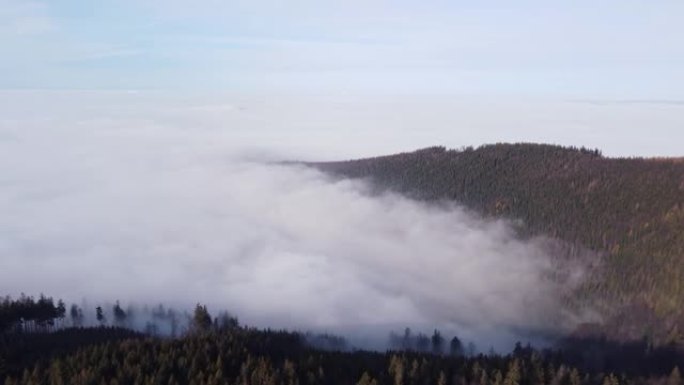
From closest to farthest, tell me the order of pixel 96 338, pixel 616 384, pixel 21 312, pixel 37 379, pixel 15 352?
pixel 37 379
pixel 616 384
pixel 15 352
pixel 96 338
pixel 21 312

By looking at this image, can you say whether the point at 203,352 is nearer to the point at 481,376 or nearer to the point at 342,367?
the point at 342,367

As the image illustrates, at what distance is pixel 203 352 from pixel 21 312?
7657 centimetres

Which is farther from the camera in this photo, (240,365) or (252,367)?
(240,365)

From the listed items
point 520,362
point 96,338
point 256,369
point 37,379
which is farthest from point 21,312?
point 520,362

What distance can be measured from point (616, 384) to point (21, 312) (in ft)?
461

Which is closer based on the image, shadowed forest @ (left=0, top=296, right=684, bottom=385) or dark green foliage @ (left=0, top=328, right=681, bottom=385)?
dark green foliage @ (left=0, top=328, right=681, bottom=385)

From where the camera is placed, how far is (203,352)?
5221 inches

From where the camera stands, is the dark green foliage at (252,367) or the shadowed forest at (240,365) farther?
the shadowed forest at (240,365)

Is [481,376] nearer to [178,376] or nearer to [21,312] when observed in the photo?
[178,376]

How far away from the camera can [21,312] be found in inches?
7288

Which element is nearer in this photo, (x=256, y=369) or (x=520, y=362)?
(x=256, y=369)

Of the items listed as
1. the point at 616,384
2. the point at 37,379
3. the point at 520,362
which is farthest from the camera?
the point at 520,362

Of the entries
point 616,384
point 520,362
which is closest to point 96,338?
point 520,362

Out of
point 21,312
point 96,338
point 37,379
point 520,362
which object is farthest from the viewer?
point 21,312
